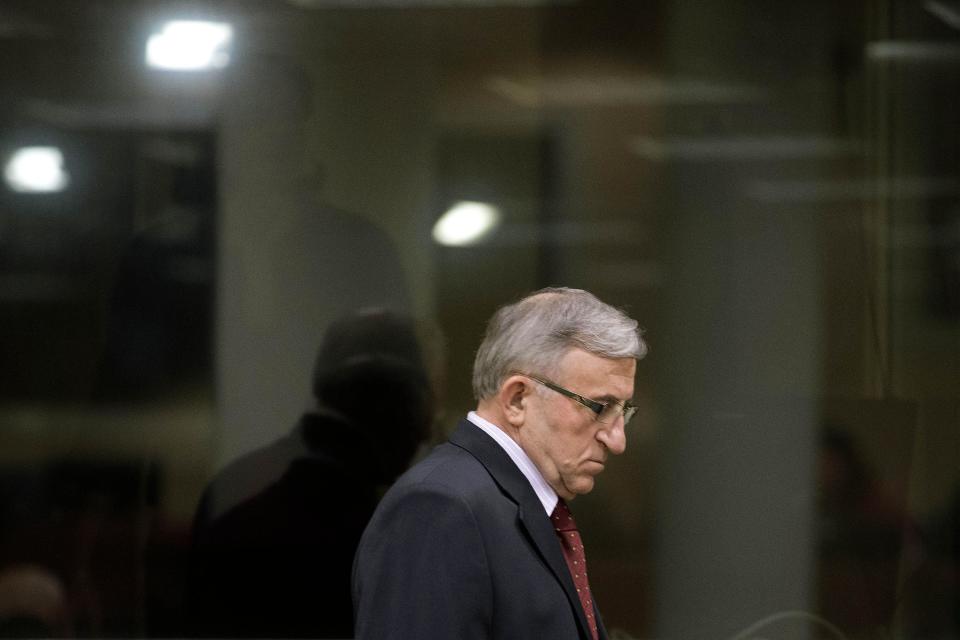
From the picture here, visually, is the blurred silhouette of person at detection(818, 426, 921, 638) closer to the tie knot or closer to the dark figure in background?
the dark figure in background

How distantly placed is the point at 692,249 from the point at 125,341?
65.2 inches

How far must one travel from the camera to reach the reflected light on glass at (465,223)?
3.91 meters

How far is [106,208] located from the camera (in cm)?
397

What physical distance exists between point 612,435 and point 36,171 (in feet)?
7.58

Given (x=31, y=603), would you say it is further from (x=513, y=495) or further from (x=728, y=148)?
(x=728, y=148)

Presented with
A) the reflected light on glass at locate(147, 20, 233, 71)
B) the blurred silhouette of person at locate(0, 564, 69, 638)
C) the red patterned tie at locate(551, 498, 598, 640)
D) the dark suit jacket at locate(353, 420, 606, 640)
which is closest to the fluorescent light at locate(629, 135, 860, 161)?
the reflected light on glass at locate(147, 20, 233, 71)

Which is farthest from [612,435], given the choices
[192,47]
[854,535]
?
[192,47]

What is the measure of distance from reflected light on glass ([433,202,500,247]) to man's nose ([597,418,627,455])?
1570 mm

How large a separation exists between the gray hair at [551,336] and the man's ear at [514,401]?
0.02 meters

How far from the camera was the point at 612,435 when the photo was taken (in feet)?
7.88

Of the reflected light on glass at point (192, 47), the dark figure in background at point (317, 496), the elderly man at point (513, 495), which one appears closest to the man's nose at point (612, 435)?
the elderly man at point (513, 495)

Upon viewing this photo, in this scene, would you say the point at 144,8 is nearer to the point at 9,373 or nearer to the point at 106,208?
the point at 106,208

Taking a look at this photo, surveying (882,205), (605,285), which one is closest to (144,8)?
(605,285)

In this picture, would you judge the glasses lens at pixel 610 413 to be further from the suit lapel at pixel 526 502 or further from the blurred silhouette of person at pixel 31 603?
the blurred silhouette of person at pixel 31 603
